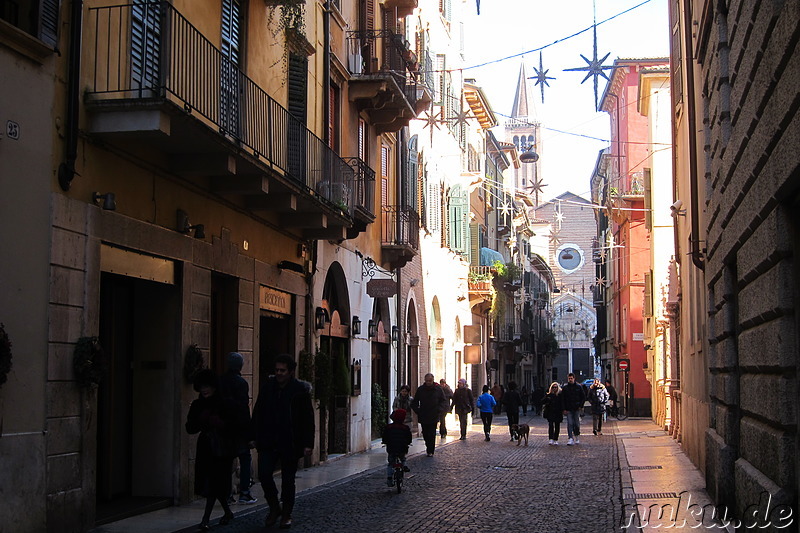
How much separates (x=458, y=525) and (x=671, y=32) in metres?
16.7

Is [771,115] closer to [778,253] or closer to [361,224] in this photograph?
[778,253]

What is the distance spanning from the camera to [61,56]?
10203mm

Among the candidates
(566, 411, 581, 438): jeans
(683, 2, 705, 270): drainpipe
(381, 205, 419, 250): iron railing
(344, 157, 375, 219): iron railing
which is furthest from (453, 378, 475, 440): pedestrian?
(683, 2, 705, 270): drainpipe

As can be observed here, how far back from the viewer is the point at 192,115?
11.3 metres

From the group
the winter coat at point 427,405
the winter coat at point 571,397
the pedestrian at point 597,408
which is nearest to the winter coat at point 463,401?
the winter coat at point 571,397

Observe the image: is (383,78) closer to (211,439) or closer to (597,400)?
(211,439)

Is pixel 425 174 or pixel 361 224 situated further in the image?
pixel 425 174

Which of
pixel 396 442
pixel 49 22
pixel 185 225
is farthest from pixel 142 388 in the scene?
pixel 49 22

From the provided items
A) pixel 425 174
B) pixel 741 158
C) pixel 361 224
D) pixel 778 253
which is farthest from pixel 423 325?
pixel 778 253

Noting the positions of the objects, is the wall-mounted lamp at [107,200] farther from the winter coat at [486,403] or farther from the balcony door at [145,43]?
the winter coat at [486,403]

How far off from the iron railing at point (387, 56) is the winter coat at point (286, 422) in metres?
12.6

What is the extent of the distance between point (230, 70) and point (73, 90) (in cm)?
355

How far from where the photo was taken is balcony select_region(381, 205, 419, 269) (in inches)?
1005

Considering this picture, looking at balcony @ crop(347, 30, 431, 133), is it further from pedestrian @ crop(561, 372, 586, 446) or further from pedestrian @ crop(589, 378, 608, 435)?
pedestrian @ crop(589, 378, 608, 435)
